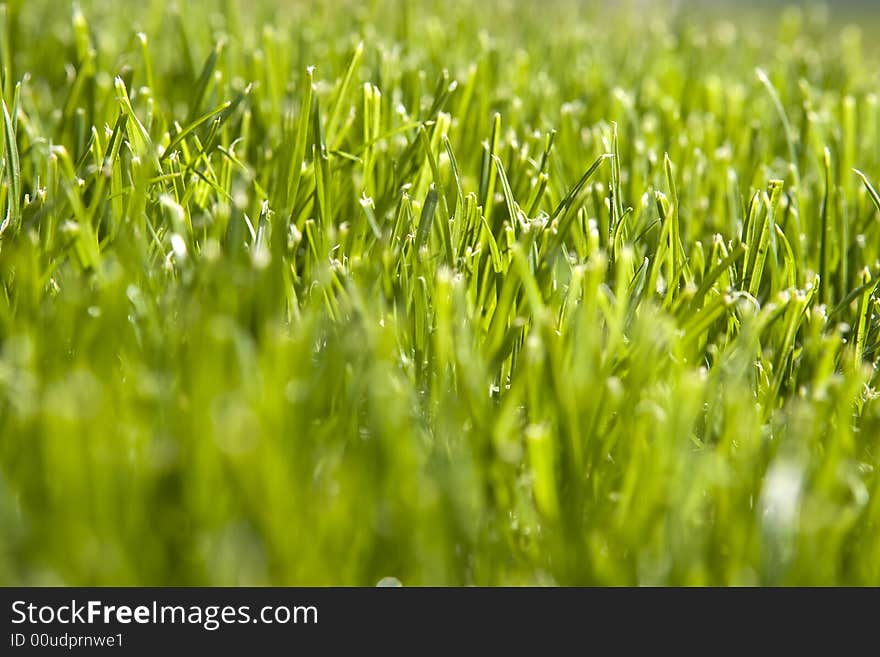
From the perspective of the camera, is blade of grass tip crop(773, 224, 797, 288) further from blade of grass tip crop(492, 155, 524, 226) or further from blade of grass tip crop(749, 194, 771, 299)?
blade of grass tip crop(492, 155, 524, 226)

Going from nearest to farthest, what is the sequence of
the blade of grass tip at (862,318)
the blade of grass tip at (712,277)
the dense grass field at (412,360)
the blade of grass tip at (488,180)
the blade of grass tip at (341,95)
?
the dense grass field at (412,360)
the blade of grass tip at (712,277)
the blade of grass tip at (862,318)
the blade of grass tip at (488,180)
the blade of grass tip at (341,95)

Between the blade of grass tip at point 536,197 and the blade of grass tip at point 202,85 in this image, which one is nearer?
the blade of grass tip at point 536,197

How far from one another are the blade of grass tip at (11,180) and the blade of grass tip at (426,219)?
20.0 inches

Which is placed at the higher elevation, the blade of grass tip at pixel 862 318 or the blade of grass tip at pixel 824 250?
the blade of grass tip at pixel 824 250

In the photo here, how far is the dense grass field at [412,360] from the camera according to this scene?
0.75 m

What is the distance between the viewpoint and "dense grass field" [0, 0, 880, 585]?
0.75m

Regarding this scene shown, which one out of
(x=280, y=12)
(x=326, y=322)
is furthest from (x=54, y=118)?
(x=280, y=12)

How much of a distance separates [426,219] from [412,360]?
0.22 m

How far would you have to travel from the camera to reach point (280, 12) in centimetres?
281

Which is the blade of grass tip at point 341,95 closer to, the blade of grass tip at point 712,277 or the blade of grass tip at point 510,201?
the blade of grass tip at point 510,201

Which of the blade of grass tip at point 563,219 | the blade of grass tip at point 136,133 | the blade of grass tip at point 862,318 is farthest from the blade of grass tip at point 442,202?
the blade of grass tip at point 862,318
